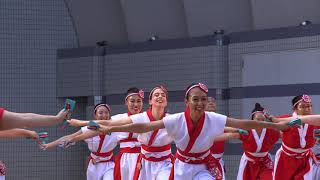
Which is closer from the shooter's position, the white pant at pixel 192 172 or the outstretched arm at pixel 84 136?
the white pant at pixel 192 172

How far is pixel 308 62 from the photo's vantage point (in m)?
14.3

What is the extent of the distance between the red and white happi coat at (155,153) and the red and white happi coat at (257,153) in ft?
5.54

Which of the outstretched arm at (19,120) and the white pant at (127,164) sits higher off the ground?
the outstretched arm at (19,120)

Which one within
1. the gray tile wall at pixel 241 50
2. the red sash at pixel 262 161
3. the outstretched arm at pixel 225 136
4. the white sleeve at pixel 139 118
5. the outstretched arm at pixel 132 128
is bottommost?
the red sash at pixel 262 161

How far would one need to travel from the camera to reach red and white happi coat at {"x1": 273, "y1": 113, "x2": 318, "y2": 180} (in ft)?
36.2

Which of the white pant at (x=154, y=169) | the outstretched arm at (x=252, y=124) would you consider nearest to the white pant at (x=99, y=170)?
the white pant at (x=154, y=169)

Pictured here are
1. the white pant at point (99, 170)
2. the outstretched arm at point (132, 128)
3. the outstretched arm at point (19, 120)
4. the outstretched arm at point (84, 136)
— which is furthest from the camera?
the white pant at point (99, 170)

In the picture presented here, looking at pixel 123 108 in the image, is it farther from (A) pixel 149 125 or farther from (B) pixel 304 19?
(A) pixel 149 125

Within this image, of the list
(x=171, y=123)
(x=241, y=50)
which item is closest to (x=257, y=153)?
(x=171, y=123)

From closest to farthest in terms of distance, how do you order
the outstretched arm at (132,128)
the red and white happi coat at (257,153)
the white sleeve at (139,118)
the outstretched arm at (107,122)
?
the outstretched arm at (132,128)
the outstretched arm at (107,122)
the white sleeve at (139,118)
the red and white happi coat at (257,153)

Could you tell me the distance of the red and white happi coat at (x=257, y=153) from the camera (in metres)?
12.0

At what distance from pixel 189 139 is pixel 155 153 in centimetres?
188

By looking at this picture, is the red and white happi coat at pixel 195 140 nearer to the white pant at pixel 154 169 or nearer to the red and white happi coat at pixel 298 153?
the white pant at pixel 154 169

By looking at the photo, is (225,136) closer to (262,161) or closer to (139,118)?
(262,161)
